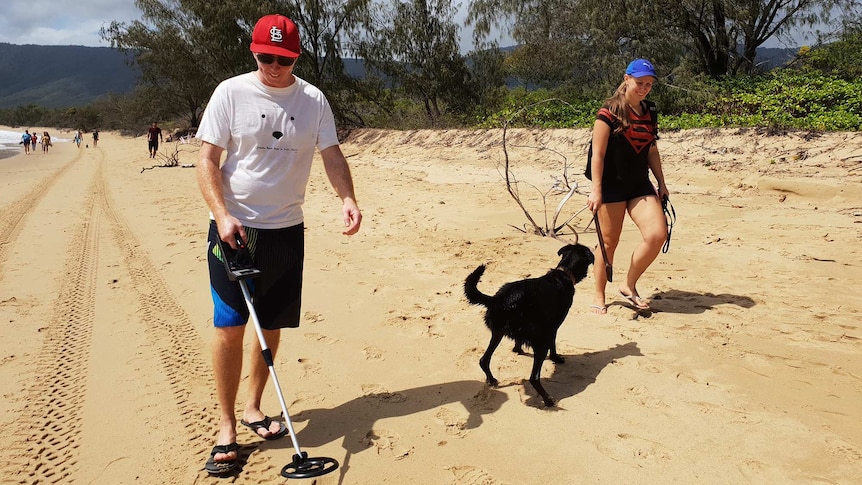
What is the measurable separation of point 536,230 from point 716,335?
3.15m

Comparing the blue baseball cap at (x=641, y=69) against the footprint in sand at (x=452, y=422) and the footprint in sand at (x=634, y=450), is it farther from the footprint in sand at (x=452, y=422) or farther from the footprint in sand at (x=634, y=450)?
the footprint in sand at (x=452, y=422)

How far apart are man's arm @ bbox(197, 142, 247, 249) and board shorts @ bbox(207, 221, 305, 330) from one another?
15 cm

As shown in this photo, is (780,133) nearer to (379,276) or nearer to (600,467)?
(379,276)

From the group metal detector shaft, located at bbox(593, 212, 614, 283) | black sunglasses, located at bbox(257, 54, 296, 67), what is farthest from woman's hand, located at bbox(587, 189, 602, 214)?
black sunglasses, located at bbox(257, 54, 296, 67)

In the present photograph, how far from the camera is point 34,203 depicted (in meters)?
12.1

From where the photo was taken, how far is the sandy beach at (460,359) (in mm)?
2705

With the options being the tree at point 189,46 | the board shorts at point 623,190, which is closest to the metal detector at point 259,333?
the board shorts at point 623,190

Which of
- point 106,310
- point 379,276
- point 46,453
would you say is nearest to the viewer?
point 46,453

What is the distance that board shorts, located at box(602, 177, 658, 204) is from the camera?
422cm

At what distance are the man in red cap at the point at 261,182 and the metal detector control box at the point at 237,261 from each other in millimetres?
49

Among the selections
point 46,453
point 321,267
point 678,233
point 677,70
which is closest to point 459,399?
point 46,453

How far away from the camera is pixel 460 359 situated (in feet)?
12.5

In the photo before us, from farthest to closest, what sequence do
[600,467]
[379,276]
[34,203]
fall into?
[34,203] < [379,276] < [600,467]

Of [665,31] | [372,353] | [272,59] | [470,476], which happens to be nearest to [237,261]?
[272,59]
